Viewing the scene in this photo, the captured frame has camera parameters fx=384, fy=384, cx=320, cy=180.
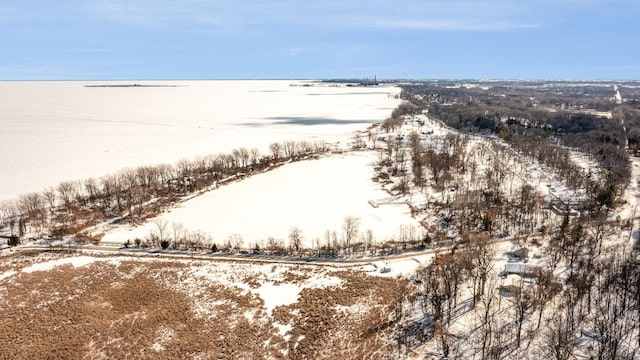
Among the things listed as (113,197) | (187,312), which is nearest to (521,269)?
(187,312)

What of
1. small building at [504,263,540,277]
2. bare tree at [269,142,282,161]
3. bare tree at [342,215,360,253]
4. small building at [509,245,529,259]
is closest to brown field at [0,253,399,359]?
bare tree at [342,215,360,253]

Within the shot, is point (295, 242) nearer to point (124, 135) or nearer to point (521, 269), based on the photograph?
point (521, 269)

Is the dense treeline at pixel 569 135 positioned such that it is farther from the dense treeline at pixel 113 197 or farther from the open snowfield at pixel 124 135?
the dense treeline at pixel 113 197

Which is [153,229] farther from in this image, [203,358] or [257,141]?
[257,141]

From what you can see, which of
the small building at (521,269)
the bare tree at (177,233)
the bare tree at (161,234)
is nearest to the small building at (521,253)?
the small building at (521,269)

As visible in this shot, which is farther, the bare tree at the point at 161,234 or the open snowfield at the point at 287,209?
the open snowfield at the point at 287,209
